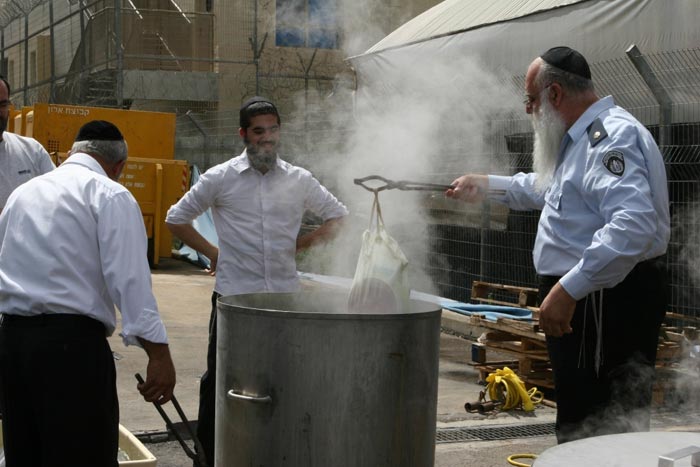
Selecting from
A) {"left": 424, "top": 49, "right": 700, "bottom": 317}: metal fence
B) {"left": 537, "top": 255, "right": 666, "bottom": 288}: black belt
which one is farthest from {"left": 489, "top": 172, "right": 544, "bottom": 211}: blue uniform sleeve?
{"left": 424, "top": 49, "right": 700, "bottom": 317}: metal fence

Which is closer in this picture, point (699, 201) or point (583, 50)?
point (699, 201)

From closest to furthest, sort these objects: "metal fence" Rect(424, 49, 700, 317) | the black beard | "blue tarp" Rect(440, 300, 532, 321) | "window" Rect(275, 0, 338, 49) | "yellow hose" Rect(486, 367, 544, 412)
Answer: the black beard
"yellow hose" Rect(486, 367, 544, 412)
"metal fence" Rect(424, 49, 700, 317)
"blue tarp" Rect(440, 300, 532, 321)
"window" Rect(275, 0, 338, 49)

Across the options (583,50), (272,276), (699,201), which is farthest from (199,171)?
(272,276)

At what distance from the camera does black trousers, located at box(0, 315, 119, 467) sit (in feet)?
11.0

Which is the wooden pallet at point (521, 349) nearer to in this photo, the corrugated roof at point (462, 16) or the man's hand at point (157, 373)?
the corrugated roof at point (462, 16)

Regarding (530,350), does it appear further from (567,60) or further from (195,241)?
(567,60)

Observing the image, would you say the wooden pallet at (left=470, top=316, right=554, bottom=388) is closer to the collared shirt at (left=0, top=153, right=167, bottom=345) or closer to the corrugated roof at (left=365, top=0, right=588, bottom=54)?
the corrugated roof at (left=365, top=0, right=588, bottom=54)

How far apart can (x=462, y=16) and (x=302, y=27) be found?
9.79m

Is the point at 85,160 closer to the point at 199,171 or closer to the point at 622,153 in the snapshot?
the point at 622,153

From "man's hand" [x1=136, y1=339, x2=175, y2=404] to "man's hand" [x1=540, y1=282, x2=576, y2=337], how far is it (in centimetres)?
134

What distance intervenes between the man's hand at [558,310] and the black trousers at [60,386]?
62.0 inches

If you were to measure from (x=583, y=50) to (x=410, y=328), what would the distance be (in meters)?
6.35

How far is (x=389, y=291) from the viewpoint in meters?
3.70

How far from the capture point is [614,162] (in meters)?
3.32
